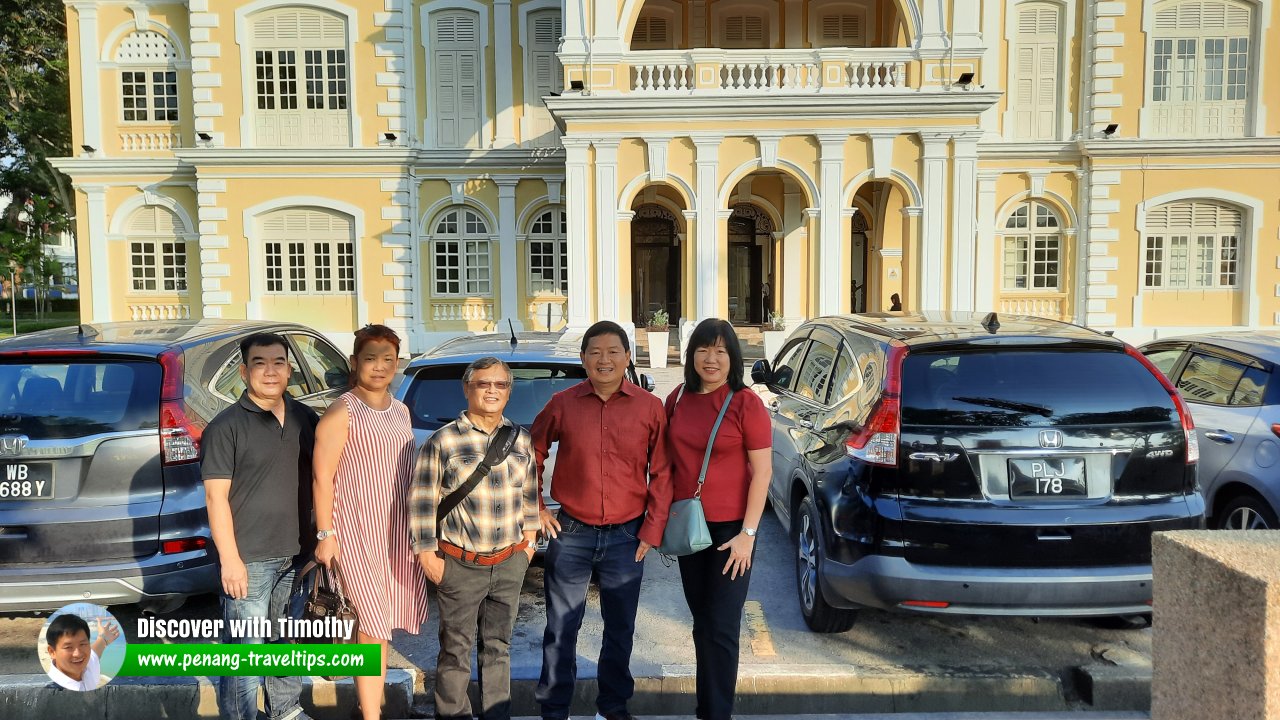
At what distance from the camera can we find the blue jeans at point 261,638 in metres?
3.41

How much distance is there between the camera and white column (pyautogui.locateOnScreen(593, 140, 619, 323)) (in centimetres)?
1664

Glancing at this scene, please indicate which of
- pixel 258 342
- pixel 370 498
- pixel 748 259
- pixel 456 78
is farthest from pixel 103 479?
pixel 748 259

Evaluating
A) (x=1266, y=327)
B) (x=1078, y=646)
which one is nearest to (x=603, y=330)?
(x=1078, y=646)

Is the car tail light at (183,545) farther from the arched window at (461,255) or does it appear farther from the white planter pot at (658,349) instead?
the arched window at (461,255)

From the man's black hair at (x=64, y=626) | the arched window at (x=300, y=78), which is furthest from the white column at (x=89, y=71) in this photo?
the man's black hair at (x=64, y=626)

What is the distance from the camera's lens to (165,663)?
3.74 m

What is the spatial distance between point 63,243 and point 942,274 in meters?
89.0

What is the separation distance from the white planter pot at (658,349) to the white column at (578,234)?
1325mm

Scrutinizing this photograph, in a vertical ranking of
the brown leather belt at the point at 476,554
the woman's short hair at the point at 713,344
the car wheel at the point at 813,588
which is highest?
the woman's short hair at the point at 713,344

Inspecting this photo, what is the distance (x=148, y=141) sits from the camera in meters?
20.6

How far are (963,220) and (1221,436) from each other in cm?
1187

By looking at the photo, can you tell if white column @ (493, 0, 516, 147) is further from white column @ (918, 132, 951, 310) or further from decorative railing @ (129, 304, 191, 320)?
white column @ (918, 132, 951, 310)

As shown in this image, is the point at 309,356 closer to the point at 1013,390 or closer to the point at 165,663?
the point at 165,663

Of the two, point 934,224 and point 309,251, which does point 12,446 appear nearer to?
point 934,224
